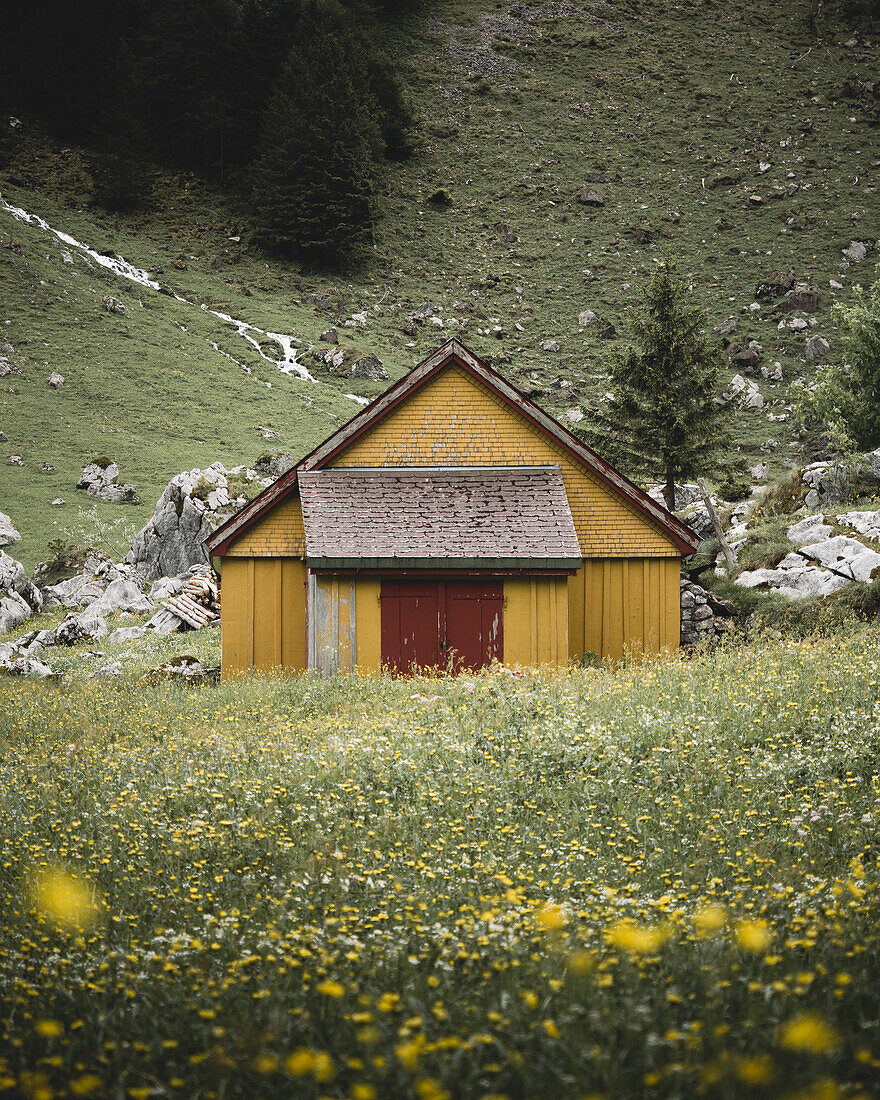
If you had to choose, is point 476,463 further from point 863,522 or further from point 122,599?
point 122,599

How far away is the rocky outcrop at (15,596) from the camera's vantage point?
28969 mm

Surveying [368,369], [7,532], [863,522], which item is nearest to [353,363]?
[368,369]

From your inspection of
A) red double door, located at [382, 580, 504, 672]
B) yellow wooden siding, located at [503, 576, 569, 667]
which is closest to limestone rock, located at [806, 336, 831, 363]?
yellow wooden siding, located at [503, 576, 569, 667]

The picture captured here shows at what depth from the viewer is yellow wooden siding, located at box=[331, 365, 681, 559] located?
19188 millimetres

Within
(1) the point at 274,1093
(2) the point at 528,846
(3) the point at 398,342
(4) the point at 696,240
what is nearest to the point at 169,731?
(2) the point at 528,846

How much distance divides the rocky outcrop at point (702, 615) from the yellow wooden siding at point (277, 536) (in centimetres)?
1060

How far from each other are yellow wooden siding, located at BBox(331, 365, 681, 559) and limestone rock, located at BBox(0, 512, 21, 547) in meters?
22.3

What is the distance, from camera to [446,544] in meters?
17.3

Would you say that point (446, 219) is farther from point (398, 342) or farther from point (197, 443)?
point (197, 443)

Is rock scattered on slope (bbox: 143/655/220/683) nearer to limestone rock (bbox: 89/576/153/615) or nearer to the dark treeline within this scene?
limestone rock (bbox: 89/576/153/615)

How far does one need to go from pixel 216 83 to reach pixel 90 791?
327ft

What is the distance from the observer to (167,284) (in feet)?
202

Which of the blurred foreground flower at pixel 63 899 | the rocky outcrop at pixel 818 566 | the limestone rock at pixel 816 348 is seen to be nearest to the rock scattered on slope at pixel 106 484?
the rocky outcrop at pixel 818 566

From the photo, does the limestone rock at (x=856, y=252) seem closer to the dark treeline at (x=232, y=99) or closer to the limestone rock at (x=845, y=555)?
the dark treeline at (x=232, y=99)
